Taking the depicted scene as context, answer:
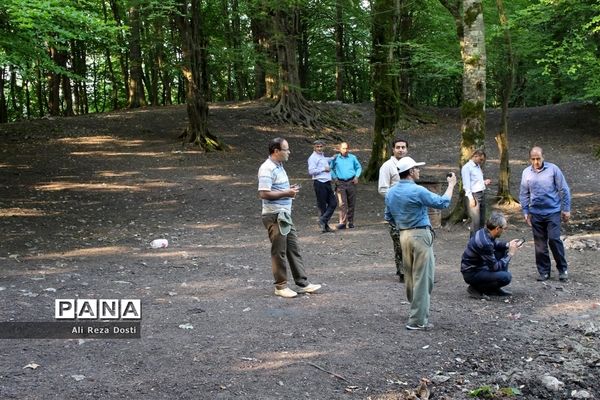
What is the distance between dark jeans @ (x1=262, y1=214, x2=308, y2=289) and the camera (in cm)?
705

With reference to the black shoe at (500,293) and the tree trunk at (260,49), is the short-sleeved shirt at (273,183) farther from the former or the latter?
the tree trunk at (260,49)

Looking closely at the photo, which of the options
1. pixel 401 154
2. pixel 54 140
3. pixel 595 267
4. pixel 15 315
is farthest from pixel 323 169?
pixel 54 140

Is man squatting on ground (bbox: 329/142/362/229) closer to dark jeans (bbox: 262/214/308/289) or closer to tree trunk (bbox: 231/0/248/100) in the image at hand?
dark jeans (bbox: 262/214/308/289)

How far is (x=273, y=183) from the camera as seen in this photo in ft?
23.0

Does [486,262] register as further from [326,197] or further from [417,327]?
[326,197]

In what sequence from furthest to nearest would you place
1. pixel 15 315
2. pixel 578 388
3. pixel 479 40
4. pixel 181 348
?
pixel 479 40 < pixel 15 315 < pixel 181 348 < pixel 578 388

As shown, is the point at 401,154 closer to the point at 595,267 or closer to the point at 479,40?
the point at 595,267

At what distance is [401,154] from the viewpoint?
8.38 m

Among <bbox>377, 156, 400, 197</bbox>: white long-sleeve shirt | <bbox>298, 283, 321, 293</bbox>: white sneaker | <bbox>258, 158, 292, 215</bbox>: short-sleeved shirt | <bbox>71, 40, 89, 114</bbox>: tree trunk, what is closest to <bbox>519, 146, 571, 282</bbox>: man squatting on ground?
<bbox>377, 156, 400, 197</bbox>: white long-sleeve shirt

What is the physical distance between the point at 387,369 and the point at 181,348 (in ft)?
6.43

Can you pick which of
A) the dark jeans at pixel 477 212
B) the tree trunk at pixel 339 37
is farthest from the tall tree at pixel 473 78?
the tree trunk at pixel 339 37

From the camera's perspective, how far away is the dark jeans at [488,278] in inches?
295

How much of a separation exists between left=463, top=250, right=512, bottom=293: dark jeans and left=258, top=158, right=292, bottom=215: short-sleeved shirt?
2.59 meters

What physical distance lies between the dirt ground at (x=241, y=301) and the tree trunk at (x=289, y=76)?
654cm
